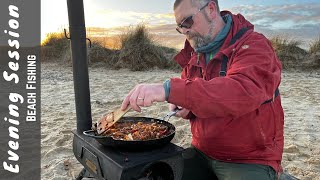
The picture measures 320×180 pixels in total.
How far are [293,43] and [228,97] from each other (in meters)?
10.8

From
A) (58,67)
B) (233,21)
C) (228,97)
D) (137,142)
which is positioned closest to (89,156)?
(137,142)

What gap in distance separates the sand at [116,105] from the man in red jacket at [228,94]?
1.62 m

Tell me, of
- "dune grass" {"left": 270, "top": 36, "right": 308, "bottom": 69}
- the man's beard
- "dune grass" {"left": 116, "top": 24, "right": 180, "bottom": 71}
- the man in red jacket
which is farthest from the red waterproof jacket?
"dune grass" {"left": 270, "top": 36, "right": 308, "bottom": 69}

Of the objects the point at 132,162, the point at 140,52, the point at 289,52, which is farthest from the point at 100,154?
the point at 289,52

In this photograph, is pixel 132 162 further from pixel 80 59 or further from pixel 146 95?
pixel 80 59

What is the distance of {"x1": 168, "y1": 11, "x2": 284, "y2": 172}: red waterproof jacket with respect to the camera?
79.1 inches

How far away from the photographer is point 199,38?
265 centimetres

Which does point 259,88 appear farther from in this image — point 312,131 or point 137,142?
point 312,131

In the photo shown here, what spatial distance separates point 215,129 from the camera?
251 cm

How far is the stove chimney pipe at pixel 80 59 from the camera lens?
9.51ft

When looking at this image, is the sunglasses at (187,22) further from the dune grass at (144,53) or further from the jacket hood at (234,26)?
the dune grass at (144,53)

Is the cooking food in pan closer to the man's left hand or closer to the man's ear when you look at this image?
the man's left hand

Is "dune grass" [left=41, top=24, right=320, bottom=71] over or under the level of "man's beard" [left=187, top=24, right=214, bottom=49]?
under

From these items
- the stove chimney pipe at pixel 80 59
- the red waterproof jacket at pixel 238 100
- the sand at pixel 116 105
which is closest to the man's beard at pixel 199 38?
the red waterproof jacket at pixel 238 100
